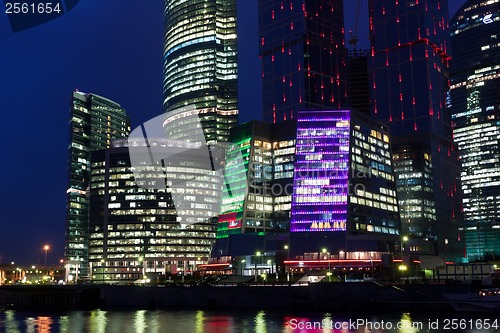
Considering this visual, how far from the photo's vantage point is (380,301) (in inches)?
4668

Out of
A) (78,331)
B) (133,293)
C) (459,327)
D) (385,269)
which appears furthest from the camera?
(385,269)

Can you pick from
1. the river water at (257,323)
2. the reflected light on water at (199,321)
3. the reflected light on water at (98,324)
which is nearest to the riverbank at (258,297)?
the river water at (257,323)

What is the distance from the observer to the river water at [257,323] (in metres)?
87.2

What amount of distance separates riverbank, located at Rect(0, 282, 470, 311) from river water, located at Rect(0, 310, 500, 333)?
7771 mm

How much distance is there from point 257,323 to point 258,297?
1332 inches

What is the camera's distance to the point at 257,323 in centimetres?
9856

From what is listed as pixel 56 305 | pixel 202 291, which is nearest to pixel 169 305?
pixel 202 291

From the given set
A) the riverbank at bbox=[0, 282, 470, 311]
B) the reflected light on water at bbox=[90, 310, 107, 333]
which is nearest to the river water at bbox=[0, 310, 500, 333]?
the reflected light on water at bbox=[90, 310, 107, 333]

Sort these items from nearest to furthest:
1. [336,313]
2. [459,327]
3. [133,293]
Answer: [459,327] < [336,313] < [133,293]

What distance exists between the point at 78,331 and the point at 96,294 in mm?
79791

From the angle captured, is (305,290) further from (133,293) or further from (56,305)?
(56,305)

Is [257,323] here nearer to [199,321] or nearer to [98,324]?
[199,321]

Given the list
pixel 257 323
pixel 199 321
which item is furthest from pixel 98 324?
pixel 257 323

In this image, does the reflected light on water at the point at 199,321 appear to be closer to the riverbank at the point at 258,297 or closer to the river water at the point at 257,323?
the river water at the point at 257,323
